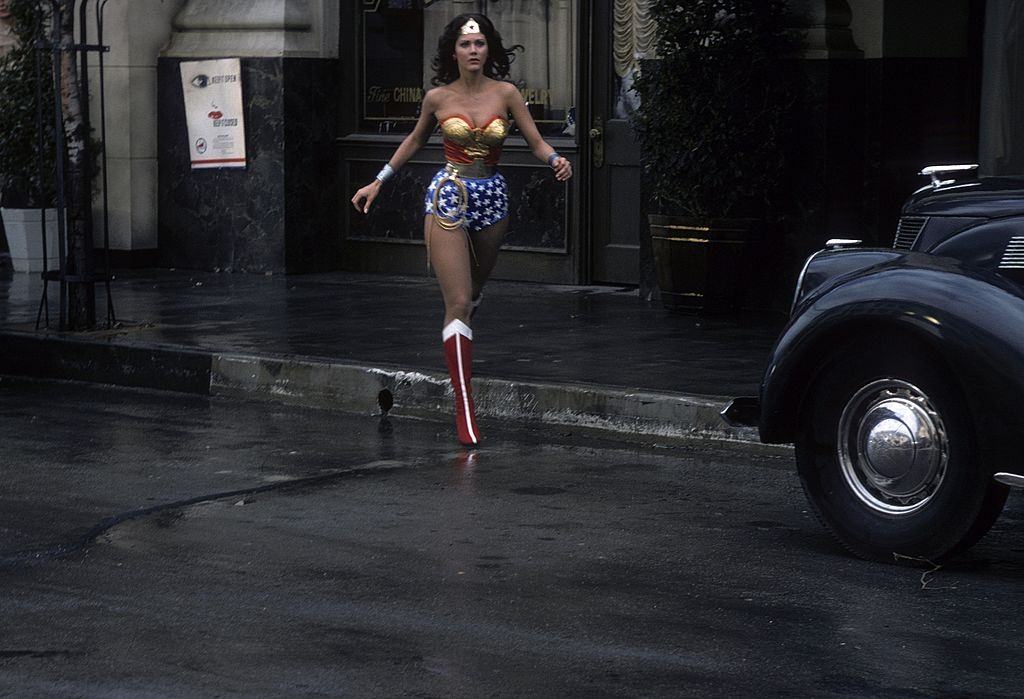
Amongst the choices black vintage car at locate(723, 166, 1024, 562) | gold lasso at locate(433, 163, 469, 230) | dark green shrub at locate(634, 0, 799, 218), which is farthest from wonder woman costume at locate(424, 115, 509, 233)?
dark green shrub at locate(634, 0, 799, 218)

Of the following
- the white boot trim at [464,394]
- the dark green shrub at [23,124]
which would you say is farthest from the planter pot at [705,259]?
the dark green shrub at [23,124]

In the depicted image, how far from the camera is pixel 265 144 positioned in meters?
15.2

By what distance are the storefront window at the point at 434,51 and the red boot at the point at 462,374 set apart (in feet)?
19.1

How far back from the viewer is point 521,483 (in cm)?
768

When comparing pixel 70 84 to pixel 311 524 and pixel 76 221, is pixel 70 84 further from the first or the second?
pixel 311 524

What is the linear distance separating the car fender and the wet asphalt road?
50 centimetres

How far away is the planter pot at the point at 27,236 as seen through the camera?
51.2 ft

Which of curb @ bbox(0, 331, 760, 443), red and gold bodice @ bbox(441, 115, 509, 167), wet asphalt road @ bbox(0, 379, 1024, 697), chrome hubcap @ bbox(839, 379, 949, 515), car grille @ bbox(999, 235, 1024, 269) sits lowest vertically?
wet asphalt road @ bbox(0, 379, 1024, 697)

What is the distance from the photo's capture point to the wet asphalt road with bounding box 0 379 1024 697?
4852 millimetres

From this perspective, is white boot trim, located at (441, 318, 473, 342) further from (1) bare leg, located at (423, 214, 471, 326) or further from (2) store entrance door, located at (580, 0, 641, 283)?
(2) store entrance door, located at (580, 0, 641, 283)

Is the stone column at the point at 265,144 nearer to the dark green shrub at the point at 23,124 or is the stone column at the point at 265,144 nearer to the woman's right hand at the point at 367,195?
the dark green shrub at the point at 23,124

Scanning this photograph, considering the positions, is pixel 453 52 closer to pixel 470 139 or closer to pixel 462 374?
pixel 470 139

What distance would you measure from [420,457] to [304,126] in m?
7.39

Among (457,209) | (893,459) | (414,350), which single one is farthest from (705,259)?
(893,459)
